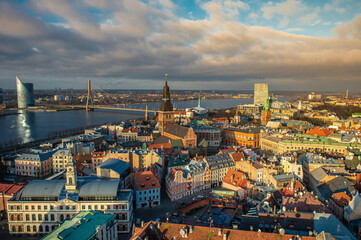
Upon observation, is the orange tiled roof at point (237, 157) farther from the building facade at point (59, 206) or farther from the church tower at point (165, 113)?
the church tower at point (165, 113)

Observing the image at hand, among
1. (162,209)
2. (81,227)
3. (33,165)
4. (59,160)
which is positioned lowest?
(162,209)

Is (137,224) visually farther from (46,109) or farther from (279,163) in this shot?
(46,109)

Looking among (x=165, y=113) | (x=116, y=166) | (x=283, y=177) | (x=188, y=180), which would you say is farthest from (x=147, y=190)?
(x=165, y=113)

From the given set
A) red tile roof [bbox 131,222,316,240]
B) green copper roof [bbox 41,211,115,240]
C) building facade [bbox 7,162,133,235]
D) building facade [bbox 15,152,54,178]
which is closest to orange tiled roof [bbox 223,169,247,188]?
building facade [bbox 7,162,133,235]

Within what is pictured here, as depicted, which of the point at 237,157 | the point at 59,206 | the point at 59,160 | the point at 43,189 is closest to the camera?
the point at 59,206

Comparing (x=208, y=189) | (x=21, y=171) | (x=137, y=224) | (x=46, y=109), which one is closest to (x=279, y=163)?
(x=208, y=189)

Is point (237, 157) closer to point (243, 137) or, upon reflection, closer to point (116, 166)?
point (116, 166)

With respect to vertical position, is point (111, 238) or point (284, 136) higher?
point (284, 136)
